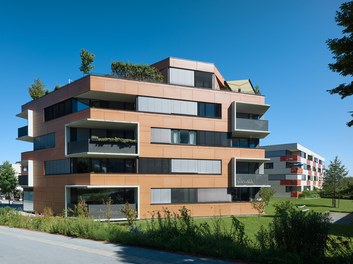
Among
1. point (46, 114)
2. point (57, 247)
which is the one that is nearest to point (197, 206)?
point (46, 114)

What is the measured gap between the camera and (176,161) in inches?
1368

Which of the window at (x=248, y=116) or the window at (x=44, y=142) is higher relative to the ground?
the window at (x=248, y=116)

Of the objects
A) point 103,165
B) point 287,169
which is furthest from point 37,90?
point 287,169

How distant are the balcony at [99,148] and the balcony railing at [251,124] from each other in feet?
38.3

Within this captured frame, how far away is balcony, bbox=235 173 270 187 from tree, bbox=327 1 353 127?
941 inches

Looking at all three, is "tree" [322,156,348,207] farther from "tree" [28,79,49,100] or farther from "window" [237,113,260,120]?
"tree" [28,79,49,100]

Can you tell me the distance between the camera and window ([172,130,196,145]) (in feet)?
115

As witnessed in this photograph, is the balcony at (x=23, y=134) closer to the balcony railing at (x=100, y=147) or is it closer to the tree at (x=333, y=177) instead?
the balcony railing at (x=100, y=147)

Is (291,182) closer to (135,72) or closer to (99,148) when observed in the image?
(135,72)

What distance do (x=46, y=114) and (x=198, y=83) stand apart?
16724mm

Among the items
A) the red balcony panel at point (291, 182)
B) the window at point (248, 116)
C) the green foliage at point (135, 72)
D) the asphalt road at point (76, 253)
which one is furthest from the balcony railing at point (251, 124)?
Answer: the red balcony panel at point (291, 182)

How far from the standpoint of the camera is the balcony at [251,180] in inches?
1482

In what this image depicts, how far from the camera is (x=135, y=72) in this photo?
34906mm

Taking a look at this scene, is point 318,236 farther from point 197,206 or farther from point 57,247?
point 197,206
